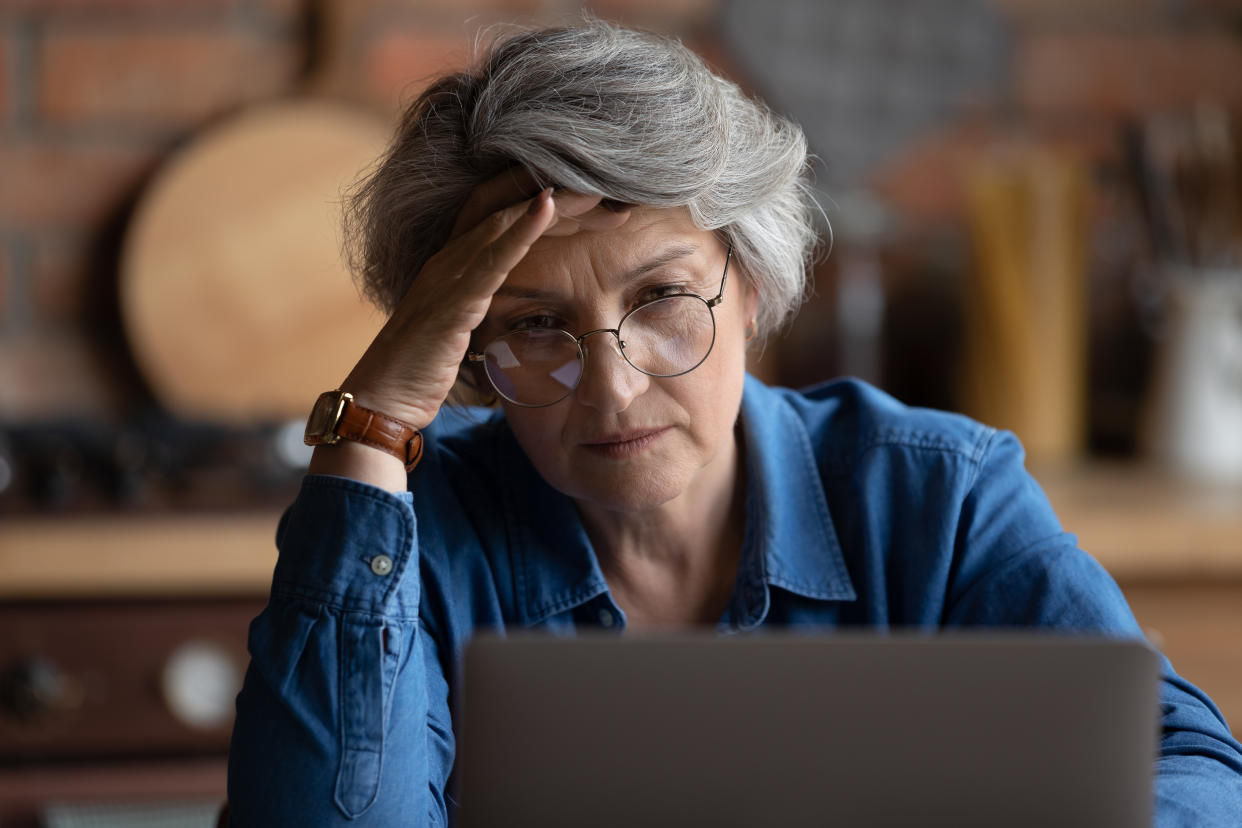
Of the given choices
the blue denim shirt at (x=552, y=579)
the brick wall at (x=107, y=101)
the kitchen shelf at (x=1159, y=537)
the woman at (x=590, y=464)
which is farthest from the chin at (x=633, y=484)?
the brick wall at (x=107, y=101)

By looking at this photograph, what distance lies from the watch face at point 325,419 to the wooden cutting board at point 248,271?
101cm

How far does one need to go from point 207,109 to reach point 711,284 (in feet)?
4.45

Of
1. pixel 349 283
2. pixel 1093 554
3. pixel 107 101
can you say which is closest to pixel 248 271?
pixel 349 283

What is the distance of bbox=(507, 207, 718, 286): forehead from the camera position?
1022mm

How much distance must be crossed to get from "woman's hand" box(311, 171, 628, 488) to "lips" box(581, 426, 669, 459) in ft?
0.47

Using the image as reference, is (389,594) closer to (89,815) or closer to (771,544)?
(771,544)

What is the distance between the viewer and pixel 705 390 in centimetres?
109

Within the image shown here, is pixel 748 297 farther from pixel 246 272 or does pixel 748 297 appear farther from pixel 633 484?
pixel 246 272

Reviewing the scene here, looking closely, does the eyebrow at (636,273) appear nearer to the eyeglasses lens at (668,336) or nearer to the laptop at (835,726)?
the eyeglasses lens at (668,336)

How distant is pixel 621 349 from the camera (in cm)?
105

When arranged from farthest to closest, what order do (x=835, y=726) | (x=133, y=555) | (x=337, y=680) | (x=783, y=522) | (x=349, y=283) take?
(x=349, y=283), (x=133, y=555), (x=783, y=522), (x=337, y=680), (x=835, y=726)

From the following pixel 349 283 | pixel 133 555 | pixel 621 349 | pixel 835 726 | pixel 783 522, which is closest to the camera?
pixel 835 726

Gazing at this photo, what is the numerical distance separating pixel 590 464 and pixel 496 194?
0.81 feet

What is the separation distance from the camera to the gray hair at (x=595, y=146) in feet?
3.25
